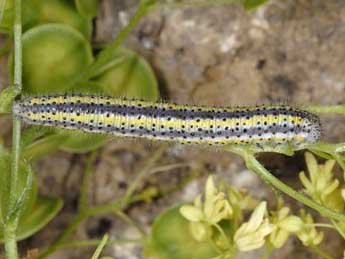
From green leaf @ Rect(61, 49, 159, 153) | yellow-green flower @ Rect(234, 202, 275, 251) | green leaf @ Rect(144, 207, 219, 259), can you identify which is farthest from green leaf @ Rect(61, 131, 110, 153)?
yellow-green flower @ Rect(234, 202, 275, 251)

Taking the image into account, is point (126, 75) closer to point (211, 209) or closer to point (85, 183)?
point (85, 183)

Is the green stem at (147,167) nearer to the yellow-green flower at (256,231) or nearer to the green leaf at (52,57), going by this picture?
the green leaf at (52,57)

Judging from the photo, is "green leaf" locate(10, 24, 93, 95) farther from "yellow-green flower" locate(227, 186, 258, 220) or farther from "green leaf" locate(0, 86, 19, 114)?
"yellow-green flower" locate(227, 186, 258, 220)

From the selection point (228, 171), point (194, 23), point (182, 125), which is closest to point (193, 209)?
point (182, 125)

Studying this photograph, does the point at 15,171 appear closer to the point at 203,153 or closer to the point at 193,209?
the point at 193,209

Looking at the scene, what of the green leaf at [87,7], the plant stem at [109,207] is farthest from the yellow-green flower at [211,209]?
the green leaf at [87,7]

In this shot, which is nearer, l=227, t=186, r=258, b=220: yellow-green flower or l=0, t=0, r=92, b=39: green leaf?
l=227, t=186, r=258, b=220: yellow-green flower
